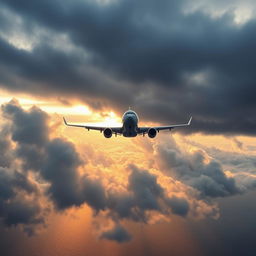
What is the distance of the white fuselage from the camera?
3300 inches

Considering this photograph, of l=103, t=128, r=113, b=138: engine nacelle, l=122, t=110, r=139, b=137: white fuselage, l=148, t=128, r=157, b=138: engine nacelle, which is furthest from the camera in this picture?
l=148, t=128, r=157, b=138: engine nacelle

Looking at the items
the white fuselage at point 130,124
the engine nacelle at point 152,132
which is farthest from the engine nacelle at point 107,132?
the engine nacelle at point 152,132

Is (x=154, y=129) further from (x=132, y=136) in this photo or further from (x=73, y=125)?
(x=73, y=125)

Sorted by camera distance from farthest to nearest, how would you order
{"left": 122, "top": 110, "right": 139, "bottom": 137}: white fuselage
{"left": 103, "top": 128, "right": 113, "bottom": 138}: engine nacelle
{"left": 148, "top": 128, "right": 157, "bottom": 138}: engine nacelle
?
{"left": 148, "top": 128, "right": 157, "bottom": 138}: engine nacelle, {"left": 103, "top": 128, "right": 113, "bottom": 138}: engine nacelle, {"left": 122, "top": 110, "right": 139, "bottom": 137}: white fuselage

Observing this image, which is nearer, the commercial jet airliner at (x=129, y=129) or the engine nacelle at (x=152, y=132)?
the commercial jet airliner at (x=129, y=129)

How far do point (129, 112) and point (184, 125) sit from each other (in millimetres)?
24132

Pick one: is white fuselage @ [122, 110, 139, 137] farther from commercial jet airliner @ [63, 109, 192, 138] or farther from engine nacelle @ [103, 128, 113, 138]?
engine nacelle @ [103, 128, 113, 138]

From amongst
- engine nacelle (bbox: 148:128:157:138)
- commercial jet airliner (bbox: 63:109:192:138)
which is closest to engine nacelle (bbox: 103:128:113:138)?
commercial jet airliner (bbox: 63:109:192:138)

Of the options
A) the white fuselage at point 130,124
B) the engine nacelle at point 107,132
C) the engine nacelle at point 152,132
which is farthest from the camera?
the engine nacelle at point 152,132

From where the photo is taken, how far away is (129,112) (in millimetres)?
88000

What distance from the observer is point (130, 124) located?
8406 cm

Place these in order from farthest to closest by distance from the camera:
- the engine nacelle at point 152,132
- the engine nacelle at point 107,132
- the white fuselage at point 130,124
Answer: the engine nacelle at point 152,132 < the engine nacelle at point 107,132 < the white fuselage at point 130,124

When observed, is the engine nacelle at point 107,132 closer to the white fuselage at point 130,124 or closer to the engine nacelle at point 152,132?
the white fuselage at point 130,124

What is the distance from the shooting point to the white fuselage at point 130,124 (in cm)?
8381
